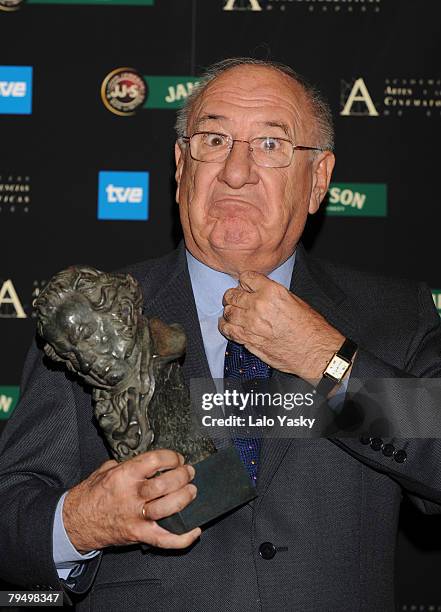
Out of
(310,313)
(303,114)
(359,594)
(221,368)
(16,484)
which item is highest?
(303,114)

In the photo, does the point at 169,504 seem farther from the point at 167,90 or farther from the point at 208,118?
the point at 167,90

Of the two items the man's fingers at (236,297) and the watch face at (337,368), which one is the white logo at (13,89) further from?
the watch face at (337,368)

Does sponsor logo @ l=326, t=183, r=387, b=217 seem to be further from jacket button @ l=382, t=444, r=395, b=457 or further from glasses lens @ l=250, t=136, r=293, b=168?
jacket button @ l=382, t=444, r=395, b=457

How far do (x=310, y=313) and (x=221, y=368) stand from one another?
24 centimetres

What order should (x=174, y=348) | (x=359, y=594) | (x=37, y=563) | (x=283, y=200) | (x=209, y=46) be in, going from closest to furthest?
(x=174, y=348) → (x=37, y=563) → (x=359, y=594) → (x=283, y=200) → (x=209, y=46)

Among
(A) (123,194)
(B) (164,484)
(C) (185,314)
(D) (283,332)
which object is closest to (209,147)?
(C) (185,314)

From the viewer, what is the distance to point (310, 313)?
1.94 meters

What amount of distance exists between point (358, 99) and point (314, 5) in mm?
366

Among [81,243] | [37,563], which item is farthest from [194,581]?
[81,243]

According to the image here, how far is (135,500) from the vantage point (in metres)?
1.66

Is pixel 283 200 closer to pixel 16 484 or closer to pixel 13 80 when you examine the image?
pixel 16 484

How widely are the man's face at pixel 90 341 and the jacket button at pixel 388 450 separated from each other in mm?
629

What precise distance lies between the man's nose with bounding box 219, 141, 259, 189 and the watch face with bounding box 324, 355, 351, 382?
1.50ft

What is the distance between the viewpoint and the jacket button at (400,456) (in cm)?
193
